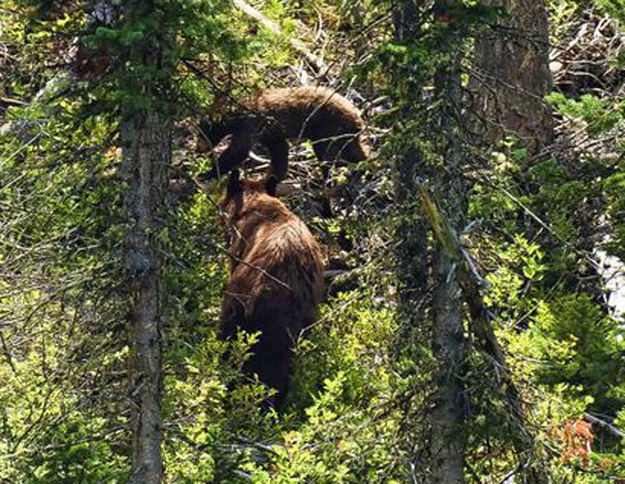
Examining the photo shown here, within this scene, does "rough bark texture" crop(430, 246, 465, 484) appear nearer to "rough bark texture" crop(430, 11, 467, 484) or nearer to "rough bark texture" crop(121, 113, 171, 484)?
"rough bark texture" crop(430, 11, 467, 484)

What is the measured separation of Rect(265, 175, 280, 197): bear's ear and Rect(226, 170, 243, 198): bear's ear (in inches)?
10.2

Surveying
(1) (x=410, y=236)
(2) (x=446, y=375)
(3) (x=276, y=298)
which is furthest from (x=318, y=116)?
(2) (x=446, y=375)

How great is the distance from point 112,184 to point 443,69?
2162 mm

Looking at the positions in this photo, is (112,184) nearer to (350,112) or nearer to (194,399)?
(194,399)

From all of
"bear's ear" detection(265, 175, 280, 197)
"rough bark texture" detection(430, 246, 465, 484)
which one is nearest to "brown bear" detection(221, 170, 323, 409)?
"bear's ear" detection(265, 175, 280, 197)

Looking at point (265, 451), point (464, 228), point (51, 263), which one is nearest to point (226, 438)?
point (265, 451)

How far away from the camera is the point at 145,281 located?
6.83 metres

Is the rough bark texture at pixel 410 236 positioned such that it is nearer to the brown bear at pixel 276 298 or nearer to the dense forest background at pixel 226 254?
the dense forest background at pixel 226 254

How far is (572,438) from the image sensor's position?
7.57 metres

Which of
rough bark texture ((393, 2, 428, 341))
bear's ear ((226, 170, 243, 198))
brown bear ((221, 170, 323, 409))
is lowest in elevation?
brown bear ((221, 170, 323, 409))

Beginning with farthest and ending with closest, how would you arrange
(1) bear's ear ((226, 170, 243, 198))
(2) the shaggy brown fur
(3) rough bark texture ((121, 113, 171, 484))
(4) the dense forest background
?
(2) the shaggy brown fur
(1) bear's ear ((226, 170, 243, 198))
(3) rough bark texture ((121, 113, 171, 484))
(4) the dense forest background

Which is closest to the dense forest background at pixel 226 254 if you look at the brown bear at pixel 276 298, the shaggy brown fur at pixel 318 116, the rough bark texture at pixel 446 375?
the rough bark texture at pixel 446 375

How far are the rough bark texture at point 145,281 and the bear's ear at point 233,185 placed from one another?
4.22 metres

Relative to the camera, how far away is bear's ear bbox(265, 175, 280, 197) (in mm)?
11180
